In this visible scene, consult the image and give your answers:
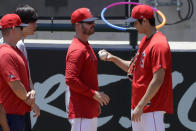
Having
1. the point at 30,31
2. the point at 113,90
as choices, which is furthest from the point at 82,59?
the point at 113,90

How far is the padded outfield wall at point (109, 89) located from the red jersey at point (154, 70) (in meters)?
1.30

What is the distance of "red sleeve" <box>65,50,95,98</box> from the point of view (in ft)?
12.9

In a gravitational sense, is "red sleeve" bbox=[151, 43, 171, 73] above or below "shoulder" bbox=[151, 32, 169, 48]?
below

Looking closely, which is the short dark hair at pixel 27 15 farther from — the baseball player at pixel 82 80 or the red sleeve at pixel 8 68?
the red sleeve at pixel 8 68

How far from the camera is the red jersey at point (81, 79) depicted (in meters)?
3.95

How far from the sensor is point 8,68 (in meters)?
3.54

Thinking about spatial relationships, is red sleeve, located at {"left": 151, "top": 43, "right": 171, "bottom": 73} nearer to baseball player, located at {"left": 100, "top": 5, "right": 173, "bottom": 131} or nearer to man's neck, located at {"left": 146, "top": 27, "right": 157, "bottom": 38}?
baseball player, located at {"left": 100, "top": 5, "right": 173, "bottom": 131}

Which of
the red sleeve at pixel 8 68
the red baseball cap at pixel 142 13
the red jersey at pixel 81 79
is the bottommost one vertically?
the red jersey at pixel 81 79

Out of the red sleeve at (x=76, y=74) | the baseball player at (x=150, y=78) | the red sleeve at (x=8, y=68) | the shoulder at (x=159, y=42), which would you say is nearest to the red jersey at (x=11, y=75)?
the red sleeve at (x=8, y=68)

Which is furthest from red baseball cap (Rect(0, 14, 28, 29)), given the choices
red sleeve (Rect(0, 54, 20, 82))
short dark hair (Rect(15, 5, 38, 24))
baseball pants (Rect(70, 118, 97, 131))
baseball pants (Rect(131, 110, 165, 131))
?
baseball pants (Rect(131, 110, 165, 131))

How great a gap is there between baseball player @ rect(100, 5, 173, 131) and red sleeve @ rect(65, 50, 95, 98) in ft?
1.47

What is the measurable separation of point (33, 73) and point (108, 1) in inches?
51.8

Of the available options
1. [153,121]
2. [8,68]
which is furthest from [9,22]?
[153,121]

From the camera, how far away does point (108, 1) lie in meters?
5.73
